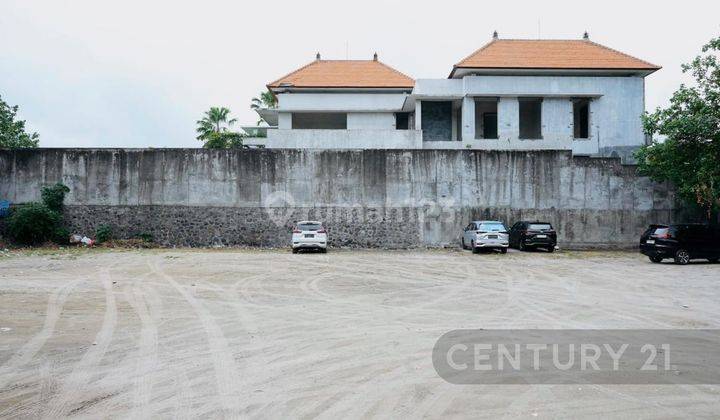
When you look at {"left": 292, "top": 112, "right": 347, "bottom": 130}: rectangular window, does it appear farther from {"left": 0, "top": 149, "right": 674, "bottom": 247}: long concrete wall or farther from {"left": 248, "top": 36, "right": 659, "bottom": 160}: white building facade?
{"left": 0, "top": 149, "right": 674, "bottom": 247}: long concrete wall

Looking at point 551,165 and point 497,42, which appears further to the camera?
point 497,42

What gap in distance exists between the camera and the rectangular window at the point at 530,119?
3550cm

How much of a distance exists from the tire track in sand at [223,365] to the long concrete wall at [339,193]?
16.4 m

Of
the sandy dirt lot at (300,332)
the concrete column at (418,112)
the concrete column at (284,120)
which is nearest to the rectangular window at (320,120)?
the concrete column at (284,120)

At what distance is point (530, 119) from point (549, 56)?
4.64 metres

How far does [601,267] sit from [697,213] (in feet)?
41.2

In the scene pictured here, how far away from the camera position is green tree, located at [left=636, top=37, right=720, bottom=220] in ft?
70.5

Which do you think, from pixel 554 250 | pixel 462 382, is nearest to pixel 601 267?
pixel 554 250

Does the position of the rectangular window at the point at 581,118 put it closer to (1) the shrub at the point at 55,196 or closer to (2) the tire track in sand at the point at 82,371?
(1) the shrub at the point at 55,196

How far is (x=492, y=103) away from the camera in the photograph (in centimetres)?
3453

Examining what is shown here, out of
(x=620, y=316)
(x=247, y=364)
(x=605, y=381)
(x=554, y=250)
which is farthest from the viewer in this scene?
(x=554, y=250)

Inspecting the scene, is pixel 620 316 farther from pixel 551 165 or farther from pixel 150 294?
pixel 551 165

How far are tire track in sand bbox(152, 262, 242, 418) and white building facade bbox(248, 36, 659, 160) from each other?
22.2m

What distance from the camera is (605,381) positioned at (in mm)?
5332
